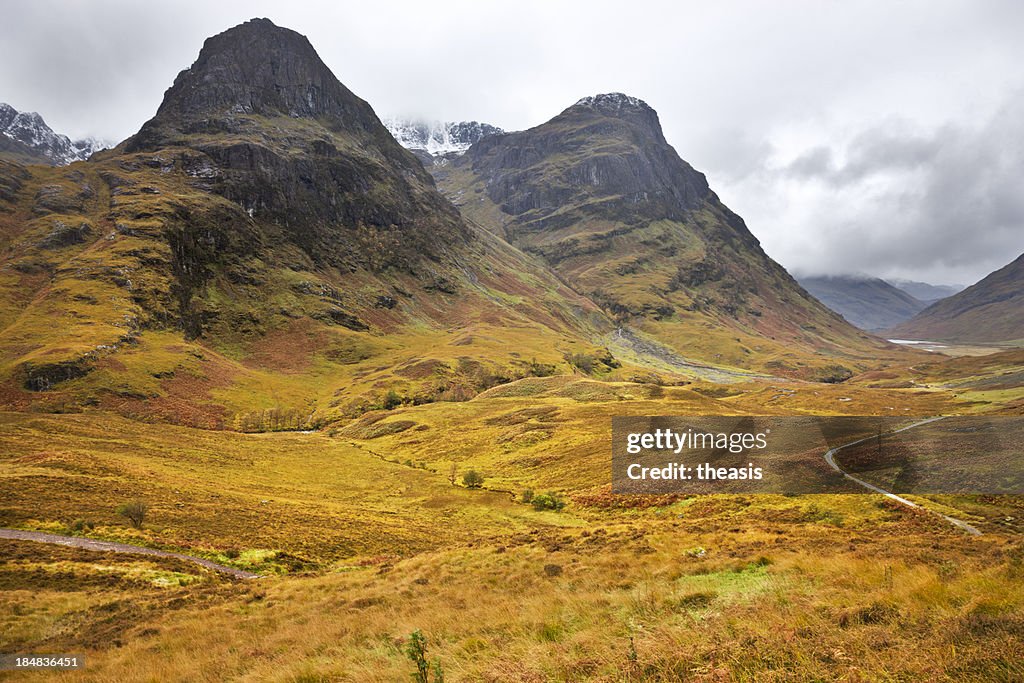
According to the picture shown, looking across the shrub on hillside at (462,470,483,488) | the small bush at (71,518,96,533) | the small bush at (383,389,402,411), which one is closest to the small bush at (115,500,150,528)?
the small bush at (71,518,96,533)

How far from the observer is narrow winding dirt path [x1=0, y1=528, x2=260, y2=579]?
25.8 metres

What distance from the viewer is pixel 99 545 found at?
27.2 meters

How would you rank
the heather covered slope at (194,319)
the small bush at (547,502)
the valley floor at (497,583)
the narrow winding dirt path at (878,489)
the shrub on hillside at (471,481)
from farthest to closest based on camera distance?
the heather covered slope at (194,319), the shrub on hillside at (471,481), the small bush at (547,502), the narrow winding dirt path at (878,489), the valley floor at (497,583)

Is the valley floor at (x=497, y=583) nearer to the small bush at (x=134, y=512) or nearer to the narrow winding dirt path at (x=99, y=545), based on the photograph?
the narrow winding dirt path at (x=99, y=545)

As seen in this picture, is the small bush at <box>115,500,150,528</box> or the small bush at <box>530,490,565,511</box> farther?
the small bush at <box>530,490,565,511</box>

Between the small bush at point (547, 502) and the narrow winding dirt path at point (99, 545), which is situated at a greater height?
the narrow winding dirt path at point (99, 545)

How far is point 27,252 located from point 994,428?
202 m

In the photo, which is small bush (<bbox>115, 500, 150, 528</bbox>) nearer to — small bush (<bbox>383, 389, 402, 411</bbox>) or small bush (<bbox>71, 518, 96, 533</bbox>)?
small bush (<bbox>71, 518, 96, 533</bbox>)

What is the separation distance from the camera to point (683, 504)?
3434 centimetres

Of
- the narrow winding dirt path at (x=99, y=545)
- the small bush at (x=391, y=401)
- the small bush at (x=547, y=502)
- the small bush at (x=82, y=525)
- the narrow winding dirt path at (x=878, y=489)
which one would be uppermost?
the small bush at (x=391, y=401)

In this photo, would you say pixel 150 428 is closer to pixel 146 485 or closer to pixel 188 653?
pixel 146 485

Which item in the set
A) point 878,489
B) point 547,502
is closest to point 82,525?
point 547,502

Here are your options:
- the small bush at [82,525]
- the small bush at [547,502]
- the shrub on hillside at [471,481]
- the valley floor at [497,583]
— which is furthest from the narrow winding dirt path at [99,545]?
the shrub on hillside at [471,481]

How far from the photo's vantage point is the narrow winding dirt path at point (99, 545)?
25797 mm
